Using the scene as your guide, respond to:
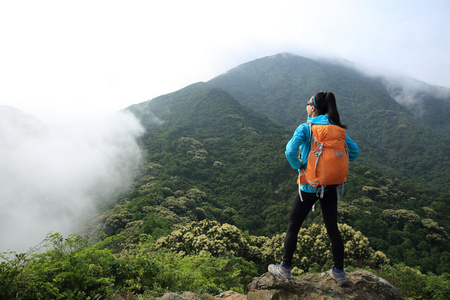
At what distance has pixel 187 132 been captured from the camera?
72.3 metres

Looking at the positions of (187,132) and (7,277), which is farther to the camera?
(187,132)

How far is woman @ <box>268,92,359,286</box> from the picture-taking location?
2.98 meters

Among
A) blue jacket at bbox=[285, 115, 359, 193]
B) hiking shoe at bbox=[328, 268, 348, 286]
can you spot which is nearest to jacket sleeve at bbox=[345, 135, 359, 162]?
blue jacket at bbox=[285, 115, 359, 193]

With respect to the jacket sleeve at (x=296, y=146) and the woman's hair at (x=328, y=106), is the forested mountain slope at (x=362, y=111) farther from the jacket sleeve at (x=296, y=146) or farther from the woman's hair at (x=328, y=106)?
the jacket sleeve at (x=296, y=146)

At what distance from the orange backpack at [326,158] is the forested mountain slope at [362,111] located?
69.2 m

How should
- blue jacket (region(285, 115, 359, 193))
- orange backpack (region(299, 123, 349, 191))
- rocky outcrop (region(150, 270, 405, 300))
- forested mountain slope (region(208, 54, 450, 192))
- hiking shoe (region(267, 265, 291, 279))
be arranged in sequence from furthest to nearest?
forested mountain slope (region(208, 54, 450, 192)) → hiking shoe (region(267, 265, 291, 279)) → rocky outcrop (region(150, 270, 405, 300)) → blue jacket (region(285, 115, 359, 193)) → orange backpack (region(299, 123, 349, 191))

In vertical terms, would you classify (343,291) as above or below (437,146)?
above

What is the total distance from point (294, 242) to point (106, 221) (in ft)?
95.6

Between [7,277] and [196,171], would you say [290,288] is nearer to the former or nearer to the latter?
[7,277]

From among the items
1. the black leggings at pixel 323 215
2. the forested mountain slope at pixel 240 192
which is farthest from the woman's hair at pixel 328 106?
the forested mountain slope at pixel 240 192

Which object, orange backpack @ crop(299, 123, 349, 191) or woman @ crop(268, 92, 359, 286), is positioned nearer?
orange backpack @ crop(299, 123, 349, 191)

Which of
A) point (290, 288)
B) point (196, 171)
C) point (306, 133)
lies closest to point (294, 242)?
point (290, 288)

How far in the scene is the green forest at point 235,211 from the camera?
3369 millimetres

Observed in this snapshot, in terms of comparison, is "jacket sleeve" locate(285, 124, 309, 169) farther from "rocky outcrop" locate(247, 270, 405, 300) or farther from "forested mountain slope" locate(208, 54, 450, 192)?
"forested mountain slope" locate(208, 54, 450, 192)
